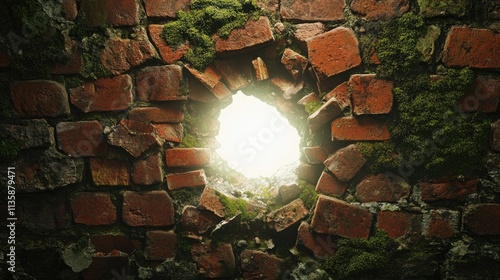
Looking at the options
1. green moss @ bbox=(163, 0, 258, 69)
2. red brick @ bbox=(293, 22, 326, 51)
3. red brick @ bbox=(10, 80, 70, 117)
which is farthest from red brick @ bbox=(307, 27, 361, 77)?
red brick @ bbox=(10, 80, 70, 117)

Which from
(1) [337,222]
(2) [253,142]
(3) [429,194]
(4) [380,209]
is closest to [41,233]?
(2) [253,142]

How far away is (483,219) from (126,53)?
1516 mm

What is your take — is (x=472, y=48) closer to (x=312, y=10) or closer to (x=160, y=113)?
(x=312, y=10)

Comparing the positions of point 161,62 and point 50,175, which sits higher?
point 161,62

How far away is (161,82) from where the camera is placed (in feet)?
4.07

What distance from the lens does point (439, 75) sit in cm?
116

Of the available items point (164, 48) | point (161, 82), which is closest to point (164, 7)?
point (164, 48)

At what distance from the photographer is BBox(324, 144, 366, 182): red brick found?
1221 mm

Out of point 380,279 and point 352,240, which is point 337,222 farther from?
point 380,279

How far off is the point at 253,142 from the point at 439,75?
2.89ft

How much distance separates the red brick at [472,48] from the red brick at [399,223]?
0.60 meters

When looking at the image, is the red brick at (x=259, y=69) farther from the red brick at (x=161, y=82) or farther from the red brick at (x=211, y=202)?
the red brick at (x=211, y=202)

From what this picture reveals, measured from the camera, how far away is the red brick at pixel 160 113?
125 centimetres

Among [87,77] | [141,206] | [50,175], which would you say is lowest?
[141,206]
